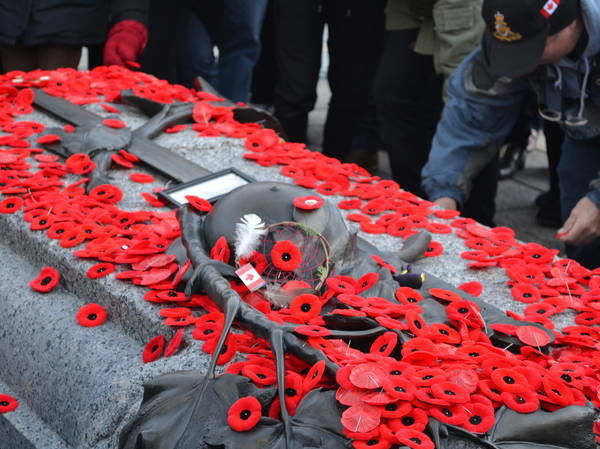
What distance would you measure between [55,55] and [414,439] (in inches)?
112

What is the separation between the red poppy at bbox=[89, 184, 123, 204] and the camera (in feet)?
6.67

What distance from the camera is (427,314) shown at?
59.8 inches

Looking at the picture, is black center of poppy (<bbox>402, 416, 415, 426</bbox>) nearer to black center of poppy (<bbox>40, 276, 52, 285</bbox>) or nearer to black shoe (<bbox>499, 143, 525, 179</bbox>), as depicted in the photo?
black center of poppy (<bbox>40, 276, 52, 285</bbox>)

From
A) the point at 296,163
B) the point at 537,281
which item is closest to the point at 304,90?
the point at 296,163

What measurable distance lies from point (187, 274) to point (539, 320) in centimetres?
76

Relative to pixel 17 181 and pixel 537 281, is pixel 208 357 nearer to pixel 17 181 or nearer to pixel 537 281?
pixel 537 281

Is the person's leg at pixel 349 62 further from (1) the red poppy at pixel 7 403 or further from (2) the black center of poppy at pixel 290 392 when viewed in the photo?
(2) the black center of poppy at pixel 290 392

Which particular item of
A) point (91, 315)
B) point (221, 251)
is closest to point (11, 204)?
point (91, 315)

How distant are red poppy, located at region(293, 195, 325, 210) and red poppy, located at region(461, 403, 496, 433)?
1.87ft

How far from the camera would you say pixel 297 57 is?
377 cm

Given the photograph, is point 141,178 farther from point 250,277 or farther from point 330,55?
point 330,55

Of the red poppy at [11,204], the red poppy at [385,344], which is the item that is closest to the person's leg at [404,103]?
the red poppy at [11,204]

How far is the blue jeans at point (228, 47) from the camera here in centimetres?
388

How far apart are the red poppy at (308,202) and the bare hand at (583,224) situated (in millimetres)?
1176
